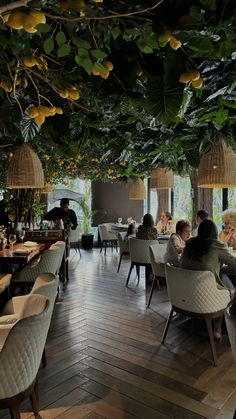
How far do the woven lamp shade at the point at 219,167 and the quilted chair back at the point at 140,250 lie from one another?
2493mm

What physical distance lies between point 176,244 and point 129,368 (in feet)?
5.80

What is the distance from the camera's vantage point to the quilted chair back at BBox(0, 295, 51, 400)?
159 cm

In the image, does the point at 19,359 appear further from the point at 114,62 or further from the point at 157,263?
the point at 157,263

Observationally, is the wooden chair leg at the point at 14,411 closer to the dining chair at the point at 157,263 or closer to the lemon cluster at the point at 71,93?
the lemon cluster at the point at 71,93

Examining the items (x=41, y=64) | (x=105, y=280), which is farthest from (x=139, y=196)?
(x=41, y=64)

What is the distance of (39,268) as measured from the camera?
3910mm

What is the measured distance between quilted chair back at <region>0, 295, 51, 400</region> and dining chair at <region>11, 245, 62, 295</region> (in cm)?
218

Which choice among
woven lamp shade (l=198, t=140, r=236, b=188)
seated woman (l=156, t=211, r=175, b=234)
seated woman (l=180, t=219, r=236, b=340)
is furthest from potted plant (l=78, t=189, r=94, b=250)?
woven lamp shade (l=198, t=140, r=236, b=188)

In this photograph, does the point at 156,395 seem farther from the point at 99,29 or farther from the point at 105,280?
the point at 105,280

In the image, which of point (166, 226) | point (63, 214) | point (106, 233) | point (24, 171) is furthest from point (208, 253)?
point (106, 233)

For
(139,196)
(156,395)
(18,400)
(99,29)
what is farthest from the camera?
(139,196)

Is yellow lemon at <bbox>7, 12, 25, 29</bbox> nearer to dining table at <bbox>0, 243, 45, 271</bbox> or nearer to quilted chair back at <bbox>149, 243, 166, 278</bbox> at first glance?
dining table at <bbox>0, 243, 45, 271</bbox>

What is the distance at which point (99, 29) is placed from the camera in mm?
1319

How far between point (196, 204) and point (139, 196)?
1.37 m
